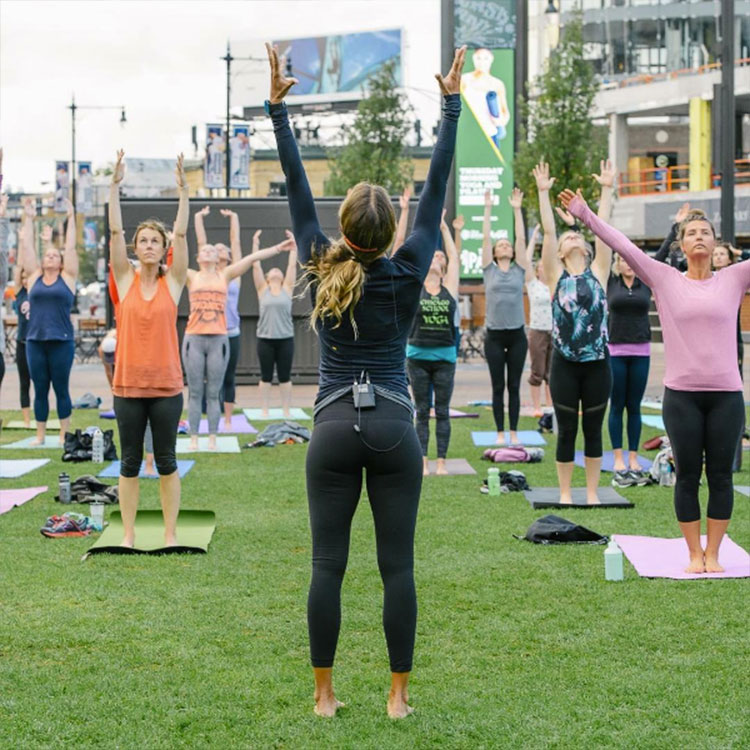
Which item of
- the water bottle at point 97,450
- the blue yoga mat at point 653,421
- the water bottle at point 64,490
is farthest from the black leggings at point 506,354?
the water bottle at point 64,490

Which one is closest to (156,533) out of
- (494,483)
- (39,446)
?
(494,483)

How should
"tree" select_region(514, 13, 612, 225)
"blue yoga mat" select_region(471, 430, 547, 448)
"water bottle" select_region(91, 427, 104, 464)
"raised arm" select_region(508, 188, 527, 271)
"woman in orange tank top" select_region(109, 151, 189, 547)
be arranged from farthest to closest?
"tree" select_region(514, 13, 612, 225) → "blue yoga mat" select_region(471, 430, 547, 448) → "water bottle" select_region(91, 427, 104, 464) → "raised arm" select_region(508, 188, 527, 271) → "woman in orange tank top" select_region(109, 151, 189, 547)

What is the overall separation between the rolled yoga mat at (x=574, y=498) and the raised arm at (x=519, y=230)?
2.44 meters

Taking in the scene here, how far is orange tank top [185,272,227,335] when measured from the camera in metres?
12.6

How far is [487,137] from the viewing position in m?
34.1

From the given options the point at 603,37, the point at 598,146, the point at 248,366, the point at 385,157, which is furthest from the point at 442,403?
the point at 603,37

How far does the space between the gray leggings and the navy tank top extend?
117cm

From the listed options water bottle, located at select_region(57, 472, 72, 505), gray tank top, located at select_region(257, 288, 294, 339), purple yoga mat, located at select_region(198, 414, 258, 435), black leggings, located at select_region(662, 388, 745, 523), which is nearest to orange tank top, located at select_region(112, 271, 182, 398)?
water bottle, located at select_region(57, 472, 72, 505)

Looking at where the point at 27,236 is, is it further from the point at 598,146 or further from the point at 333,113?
the point at 333,113

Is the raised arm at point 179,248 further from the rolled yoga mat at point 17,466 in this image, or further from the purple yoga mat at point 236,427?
the purple yoga mat at point 236,427

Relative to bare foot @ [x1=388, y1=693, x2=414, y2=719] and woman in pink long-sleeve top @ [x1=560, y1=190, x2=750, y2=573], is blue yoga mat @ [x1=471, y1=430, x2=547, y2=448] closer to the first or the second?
woman in pink long-sleeve top @ [x1=560, y1=190, x2=750, y2=573]

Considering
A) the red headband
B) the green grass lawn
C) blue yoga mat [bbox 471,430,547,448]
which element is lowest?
the green grass lawn

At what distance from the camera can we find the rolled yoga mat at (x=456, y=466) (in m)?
11.6

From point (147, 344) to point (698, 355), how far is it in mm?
3107
